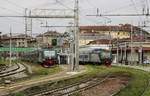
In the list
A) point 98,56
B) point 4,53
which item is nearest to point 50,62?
point 98,56

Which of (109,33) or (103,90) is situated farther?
(109,33)

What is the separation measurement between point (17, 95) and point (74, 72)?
27528 mm

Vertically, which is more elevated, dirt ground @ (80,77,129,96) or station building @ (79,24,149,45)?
station building @ (79,24,149,45)

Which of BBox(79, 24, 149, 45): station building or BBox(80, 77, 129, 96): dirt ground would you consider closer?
BBox(80, 77, 129, 96): dirt ground

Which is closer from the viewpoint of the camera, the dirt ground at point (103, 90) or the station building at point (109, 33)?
the dirt ground at point (103, 90)

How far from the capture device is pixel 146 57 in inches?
3666

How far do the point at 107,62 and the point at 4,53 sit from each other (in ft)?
168

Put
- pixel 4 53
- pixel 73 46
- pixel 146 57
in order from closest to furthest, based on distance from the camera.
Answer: pixel 73 46, pixel 146 57, pixel 4 53

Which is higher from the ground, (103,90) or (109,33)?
(109,33)

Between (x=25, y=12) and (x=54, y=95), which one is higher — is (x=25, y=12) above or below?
above

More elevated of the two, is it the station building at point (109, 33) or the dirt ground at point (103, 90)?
the station building at point (109, 33)

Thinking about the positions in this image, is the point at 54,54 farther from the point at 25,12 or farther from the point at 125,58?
the point at 125,58

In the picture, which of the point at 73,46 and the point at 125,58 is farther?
the point at 125,58

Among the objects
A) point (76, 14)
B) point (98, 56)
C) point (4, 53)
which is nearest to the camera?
point (76, 14)
